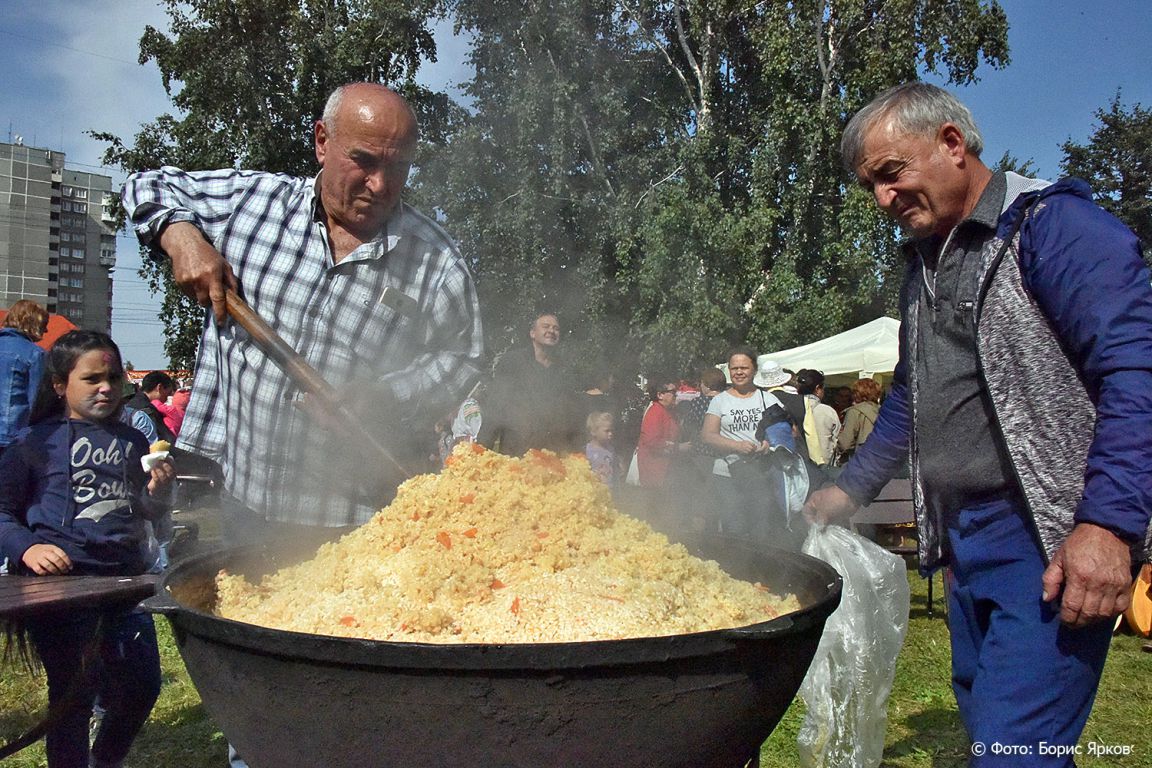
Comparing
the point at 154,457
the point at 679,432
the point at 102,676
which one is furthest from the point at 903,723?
the point at 679,432

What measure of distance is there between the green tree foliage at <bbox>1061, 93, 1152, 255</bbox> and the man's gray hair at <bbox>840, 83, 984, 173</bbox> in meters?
31.8

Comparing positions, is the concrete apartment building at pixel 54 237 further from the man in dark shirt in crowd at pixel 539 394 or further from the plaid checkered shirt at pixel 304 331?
the plaid checkered shirt at pixel 304 331

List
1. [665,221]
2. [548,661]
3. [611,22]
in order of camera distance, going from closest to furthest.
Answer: [548,661]
[611,22]
[665,221]

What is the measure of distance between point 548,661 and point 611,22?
509 inches

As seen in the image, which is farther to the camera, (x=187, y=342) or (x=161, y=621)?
(x=187, y=342)

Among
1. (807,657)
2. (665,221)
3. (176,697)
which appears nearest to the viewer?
(807,657)

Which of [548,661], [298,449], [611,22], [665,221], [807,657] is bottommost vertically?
[807,657]

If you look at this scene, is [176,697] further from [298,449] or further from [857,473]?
[857,473]

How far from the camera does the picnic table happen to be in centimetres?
188

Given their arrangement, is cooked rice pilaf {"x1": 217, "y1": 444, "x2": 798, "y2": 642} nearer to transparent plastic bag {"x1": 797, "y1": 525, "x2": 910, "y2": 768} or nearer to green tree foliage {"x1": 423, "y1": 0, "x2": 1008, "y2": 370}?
transparent plastic bag {"x1": 797, "y1": 525, "x2": 910, "y2": 768}

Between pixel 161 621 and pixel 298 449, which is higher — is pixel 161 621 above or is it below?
below

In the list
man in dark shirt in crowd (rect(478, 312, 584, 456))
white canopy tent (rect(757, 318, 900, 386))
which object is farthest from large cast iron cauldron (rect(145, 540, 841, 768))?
white canopy tent (rect(757, 318, 900, 386))

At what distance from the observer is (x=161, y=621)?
577cm

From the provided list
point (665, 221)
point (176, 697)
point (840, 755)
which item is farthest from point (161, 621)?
point (665, 221)
